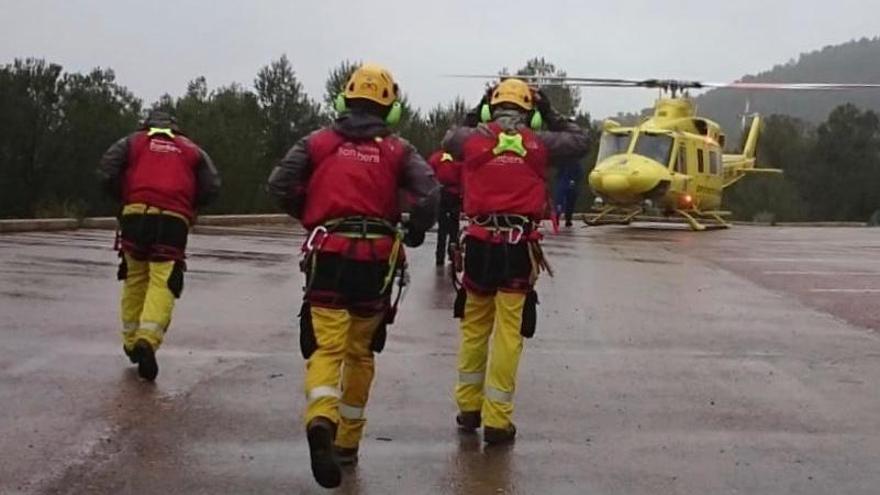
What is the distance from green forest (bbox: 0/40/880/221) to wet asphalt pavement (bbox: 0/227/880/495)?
17.5 metres

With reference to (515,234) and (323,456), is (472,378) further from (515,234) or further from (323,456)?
(323,456)

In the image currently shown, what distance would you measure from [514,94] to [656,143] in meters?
21.3

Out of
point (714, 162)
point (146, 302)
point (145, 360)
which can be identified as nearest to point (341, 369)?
point (145, 360)

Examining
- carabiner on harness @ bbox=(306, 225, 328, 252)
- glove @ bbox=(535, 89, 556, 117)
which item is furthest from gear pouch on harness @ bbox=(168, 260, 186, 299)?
glove @ bbox=(535, 89, 556, 117)

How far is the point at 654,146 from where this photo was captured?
2722 cm

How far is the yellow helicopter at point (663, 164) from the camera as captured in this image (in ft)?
86.1

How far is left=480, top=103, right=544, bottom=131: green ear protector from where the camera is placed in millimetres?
6508

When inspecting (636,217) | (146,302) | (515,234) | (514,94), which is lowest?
(636,217)

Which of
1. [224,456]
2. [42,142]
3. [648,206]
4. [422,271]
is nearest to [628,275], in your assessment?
[422,271]

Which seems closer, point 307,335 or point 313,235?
point 307,335

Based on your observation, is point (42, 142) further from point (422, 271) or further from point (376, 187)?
point (376, 187)

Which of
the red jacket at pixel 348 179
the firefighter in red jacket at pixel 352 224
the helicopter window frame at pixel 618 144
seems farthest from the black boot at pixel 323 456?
the helicopter window frame at pixel 618 144

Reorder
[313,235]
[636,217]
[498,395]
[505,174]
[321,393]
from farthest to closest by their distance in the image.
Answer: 1. [636,217]
2. [505,174]
3. [498,395]
4. [313,235]
5. [321,393]

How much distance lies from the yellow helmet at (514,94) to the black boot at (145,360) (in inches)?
101
